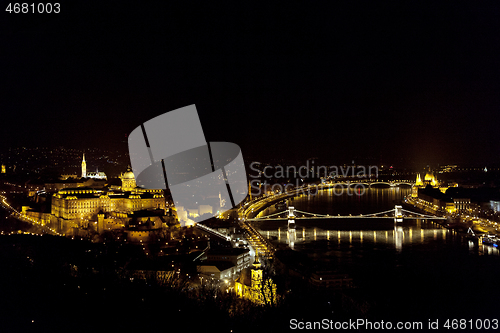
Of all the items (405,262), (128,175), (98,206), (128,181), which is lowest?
(405,262)

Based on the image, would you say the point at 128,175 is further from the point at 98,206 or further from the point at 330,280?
the point at 330,280

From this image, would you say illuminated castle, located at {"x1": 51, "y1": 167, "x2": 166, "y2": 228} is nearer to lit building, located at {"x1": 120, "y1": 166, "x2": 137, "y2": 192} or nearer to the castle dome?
lit building, located at {"x1": 120, "y1": 166, "x2": 137, "y2": 192}

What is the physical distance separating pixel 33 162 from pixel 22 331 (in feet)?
60.0

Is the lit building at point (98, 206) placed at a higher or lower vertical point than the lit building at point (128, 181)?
lower

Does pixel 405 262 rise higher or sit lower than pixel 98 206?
lower

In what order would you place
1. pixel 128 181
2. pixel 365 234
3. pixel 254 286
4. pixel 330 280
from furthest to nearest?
1. pixel 128 181
2. pixel 365 234
3. pixel 330 280
4. pixel 254 286

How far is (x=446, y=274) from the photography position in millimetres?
5719

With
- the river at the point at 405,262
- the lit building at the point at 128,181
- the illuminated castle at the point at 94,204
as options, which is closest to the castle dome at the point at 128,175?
the lit building at the point at 128,181

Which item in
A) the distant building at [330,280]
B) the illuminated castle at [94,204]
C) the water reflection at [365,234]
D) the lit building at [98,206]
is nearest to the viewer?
the distant building at [330,280]

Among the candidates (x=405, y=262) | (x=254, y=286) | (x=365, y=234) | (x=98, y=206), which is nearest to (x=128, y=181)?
(x=98, y=206)

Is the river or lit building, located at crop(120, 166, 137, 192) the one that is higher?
lit building, located at crop(120, 166, 137, 192)

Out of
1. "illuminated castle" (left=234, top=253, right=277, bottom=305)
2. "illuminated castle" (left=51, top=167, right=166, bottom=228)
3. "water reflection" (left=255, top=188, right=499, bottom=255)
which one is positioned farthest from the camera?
"illuminated castle" (left=51, top=167, right=166, bottom=228)

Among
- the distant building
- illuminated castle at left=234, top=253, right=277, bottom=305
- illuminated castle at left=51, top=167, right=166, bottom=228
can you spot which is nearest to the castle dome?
illuminated castle at left=51, top=167, right=166, bottom=228

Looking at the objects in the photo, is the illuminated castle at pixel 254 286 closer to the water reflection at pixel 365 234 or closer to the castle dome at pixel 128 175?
the water reflection at pixel 365 234
